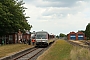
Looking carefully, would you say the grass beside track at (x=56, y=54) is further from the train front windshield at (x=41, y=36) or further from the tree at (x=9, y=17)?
the tree at (x=9, y=17)

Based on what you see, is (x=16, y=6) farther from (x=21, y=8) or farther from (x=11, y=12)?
(x=21, y=8)

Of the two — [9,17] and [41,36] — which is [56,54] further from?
[9,17]

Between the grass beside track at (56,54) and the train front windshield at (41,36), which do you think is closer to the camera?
the grass beside track at (56,54)

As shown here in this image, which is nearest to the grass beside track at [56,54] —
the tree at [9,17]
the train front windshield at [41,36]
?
the train front windshield at [41,36]

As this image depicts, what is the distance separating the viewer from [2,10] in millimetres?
43438

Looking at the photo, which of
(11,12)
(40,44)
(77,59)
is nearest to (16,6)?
(11,12)

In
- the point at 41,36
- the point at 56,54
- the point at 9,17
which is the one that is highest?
the point at 9,17

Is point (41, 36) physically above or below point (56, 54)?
above

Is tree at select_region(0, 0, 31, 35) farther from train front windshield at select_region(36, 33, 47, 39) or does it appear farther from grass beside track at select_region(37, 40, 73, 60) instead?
grass beside track at select_region(37, 40, 73, 60)

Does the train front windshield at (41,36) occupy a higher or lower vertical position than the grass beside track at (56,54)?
higher

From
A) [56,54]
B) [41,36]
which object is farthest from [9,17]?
[56,54]

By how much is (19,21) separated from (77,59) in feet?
117

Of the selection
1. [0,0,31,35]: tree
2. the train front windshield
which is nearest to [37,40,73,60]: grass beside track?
the train front windshield

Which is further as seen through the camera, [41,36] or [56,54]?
[41,36]
